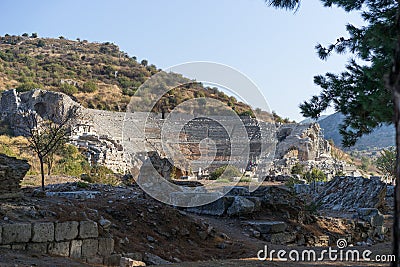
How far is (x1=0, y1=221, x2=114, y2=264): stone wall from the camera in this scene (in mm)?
6399

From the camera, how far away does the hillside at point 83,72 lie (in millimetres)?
44969

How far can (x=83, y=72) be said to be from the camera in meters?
53.5

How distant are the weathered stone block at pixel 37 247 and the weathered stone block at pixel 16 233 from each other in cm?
10

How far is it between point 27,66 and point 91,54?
13213mm

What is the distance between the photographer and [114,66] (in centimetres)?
5897

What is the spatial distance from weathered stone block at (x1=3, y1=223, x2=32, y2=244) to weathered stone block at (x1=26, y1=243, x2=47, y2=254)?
3.9 inches

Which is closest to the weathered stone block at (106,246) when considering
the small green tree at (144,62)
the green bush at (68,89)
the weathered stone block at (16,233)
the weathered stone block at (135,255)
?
the weathered stone block at (135,255)

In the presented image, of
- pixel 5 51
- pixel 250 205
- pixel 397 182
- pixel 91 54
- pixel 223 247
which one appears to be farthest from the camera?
pixel 91 54

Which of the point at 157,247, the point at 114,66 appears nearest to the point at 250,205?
the point at 157,247

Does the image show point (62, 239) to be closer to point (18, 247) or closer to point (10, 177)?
point (18, 247)

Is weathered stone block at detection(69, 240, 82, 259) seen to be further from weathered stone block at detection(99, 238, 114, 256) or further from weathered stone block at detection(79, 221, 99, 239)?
weathered stone block at detection(99, 238, 114, 256)

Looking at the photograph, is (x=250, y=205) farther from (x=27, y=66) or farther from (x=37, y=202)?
(x=27, y=66)

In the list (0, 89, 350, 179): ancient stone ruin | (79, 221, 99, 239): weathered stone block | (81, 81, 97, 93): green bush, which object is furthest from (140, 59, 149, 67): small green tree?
(79, 221, 99, 239): weathered stone block

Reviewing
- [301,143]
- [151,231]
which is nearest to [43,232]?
[151,231]
